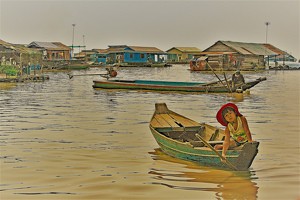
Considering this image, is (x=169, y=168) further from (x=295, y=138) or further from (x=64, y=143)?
(x=295, y=138)

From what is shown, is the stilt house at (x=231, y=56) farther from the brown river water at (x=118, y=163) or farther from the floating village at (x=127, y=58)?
the brown river water at (x=118, y=163)

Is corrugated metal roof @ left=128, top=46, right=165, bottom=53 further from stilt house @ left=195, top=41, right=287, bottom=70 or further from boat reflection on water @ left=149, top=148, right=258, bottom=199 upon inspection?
boat reflection on water @ left=149, top=148, right=258, bottom=199

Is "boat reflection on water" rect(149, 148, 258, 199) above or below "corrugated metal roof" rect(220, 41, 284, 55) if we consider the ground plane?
below

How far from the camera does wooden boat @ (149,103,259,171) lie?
7.01 m

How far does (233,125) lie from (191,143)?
1.13m

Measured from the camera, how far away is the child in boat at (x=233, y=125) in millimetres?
6922

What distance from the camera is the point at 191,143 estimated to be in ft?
25.9

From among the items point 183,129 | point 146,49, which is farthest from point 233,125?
point 146,49

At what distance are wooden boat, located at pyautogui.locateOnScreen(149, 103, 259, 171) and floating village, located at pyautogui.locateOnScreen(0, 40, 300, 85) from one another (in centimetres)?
2088

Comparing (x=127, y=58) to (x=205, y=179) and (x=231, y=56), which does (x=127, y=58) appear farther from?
(x=205, y=179)

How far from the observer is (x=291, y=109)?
1753 centimetres

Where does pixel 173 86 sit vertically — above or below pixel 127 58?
below

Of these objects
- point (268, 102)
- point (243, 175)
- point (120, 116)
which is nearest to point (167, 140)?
point (243, 175)

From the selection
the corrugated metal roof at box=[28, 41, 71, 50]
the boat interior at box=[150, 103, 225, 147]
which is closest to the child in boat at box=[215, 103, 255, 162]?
the boat interior at box=[150, 103, 225, 147]
